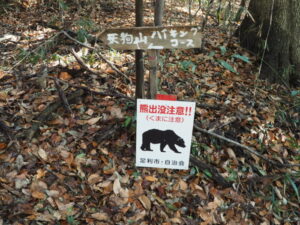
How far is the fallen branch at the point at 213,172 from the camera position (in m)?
2.83

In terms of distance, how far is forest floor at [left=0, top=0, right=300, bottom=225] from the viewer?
8.28ft

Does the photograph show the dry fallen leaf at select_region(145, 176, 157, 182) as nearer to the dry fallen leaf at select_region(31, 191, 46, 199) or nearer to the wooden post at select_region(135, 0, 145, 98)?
the wooden post at select_region(135, 0, 145, 98)

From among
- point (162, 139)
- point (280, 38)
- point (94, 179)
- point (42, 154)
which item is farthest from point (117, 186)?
point (280, 38)

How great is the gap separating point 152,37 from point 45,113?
5.37ft

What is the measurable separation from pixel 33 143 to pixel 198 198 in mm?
1838

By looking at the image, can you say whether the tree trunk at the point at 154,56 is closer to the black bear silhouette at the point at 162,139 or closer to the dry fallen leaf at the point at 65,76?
the black bear silhouette at the point at 162,139

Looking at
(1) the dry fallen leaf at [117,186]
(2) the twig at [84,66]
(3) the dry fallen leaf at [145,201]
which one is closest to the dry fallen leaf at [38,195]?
(1) the dry fallen leaf at [117,186]

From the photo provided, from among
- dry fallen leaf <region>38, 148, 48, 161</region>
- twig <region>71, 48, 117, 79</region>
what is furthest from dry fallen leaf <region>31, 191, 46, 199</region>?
twig <region>71, 48, 117, 79</region>

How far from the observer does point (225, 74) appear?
13.6ft

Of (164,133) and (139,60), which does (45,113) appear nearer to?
(139,60)

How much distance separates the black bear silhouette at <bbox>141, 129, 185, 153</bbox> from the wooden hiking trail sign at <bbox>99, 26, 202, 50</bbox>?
803 millimetres

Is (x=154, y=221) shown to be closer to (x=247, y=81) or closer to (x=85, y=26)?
(x=247, y=81)

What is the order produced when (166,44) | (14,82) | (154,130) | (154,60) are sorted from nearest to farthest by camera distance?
1. (166,44)
2. (154,60)
3. (154,130)
4. (14,82)

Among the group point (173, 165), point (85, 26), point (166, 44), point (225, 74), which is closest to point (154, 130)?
point (173, 165)
